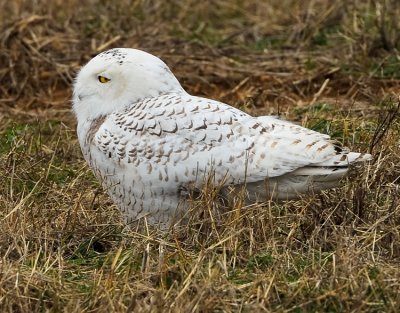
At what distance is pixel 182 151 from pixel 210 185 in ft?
0.83

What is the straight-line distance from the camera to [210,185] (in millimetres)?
5660

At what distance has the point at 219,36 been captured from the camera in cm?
1044

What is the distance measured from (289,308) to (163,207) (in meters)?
1.13

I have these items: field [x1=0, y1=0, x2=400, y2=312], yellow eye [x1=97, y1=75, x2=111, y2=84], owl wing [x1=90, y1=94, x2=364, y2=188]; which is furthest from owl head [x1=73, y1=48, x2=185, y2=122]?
field [x1=0, y1=0, x2=400, y2=312]

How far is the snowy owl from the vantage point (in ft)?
18.6

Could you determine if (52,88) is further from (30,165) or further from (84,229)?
(84,229)

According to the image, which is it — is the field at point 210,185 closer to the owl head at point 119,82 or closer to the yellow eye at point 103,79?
the owl head at point 119,82

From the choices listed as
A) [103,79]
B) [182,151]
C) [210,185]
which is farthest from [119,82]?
[210,185]

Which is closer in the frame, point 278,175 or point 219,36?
point 278,175

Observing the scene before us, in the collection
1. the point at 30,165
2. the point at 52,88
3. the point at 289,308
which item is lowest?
the point at 52,88

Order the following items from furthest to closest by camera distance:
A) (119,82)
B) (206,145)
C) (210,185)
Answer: (119,82), (206,145), (210,185)

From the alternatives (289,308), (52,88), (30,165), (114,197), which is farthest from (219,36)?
(289,308)

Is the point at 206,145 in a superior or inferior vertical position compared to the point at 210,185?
superior

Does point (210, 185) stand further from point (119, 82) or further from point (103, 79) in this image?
point (103, 79)
